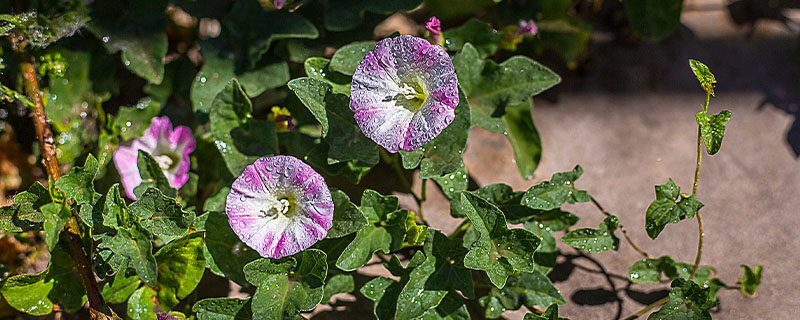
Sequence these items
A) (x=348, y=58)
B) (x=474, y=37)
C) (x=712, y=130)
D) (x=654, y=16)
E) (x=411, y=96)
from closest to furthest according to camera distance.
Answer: (x=712, y=130) → (x=411, y=96) → (x=348, y=58) → (x=474, y=37) → (x=654, y=16)

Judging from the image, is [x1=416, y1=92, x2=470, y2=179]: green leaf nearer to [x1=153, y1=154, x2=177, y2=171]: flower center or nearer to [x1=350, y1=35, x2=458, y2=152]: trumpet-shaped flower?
[x1=350, y1=35, x2=458, y2=152]: trumpet-shaped flower

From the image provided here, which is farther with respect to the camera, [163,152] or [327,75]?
[163,152]

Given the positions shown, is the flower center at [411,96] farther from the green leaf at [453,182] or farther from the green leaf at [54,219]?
the green leaf at [54,219]

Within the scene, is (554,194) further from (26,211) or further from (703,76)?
(26,211)

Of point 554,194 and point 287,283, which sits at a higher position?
point 554,194

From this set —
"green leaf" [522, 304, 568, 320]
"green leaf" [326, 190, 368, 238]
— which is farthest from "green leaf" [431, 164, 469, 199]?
"green leaf" [522, 304, 568, 320]

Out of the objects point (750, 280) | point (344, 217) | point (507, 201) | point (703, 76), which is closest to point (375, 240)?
point (344, 217)
